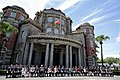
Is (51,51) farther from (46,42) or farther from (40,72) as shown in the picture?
(40,72)

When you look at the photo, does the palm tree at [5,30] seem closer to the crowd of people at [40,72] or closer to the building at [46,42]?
the building at [46,42]

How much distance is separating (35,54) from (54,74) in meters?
12.7

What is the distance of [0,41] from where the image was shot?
3152cm

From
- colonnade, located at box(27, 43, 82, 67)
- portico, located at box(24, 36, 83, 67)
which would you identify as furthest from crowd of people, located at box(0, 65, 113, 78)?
portico, located at box(24, 36, 83, 67)

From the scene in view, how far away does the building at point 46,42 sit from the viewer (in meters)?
29.8

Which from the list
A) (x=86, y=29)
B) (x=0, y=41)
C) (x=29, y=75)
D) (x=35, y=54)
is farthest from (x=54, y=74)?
(x=86, y=29)

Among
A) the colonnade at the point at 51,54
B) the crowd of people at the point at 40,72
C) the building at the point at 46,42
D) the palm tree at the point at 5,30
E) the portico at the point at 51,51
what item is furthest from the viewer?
the building at the point at 46,42

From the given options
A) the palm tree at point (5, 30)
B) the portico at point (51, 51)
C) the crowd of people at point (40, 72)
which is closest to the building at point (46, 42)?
the portico at point (51, 51)

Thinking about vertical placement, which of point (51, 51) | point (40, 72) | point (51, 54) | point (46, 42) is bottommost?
point (40, 72)

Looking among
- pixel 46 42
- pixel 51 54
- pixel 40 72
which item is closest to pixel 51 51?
pixel 51 54

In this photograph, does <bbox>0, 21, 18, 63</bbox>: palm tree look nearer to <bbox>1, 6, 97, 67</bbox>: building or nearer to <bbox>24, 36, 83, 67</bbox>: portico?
<bbox>1, 6, 97, 67</bbox>: building

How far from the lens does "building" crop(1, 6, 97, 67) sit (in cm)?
2980

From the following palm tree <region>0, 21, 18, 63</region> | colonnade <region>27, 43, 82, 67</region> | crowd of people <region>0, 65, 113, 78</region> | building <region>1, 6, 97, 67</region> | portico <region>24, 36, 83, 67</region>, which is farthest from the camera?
building <region>1, 6, 97, 67</region>

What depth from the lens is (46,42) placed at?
29.7 m
